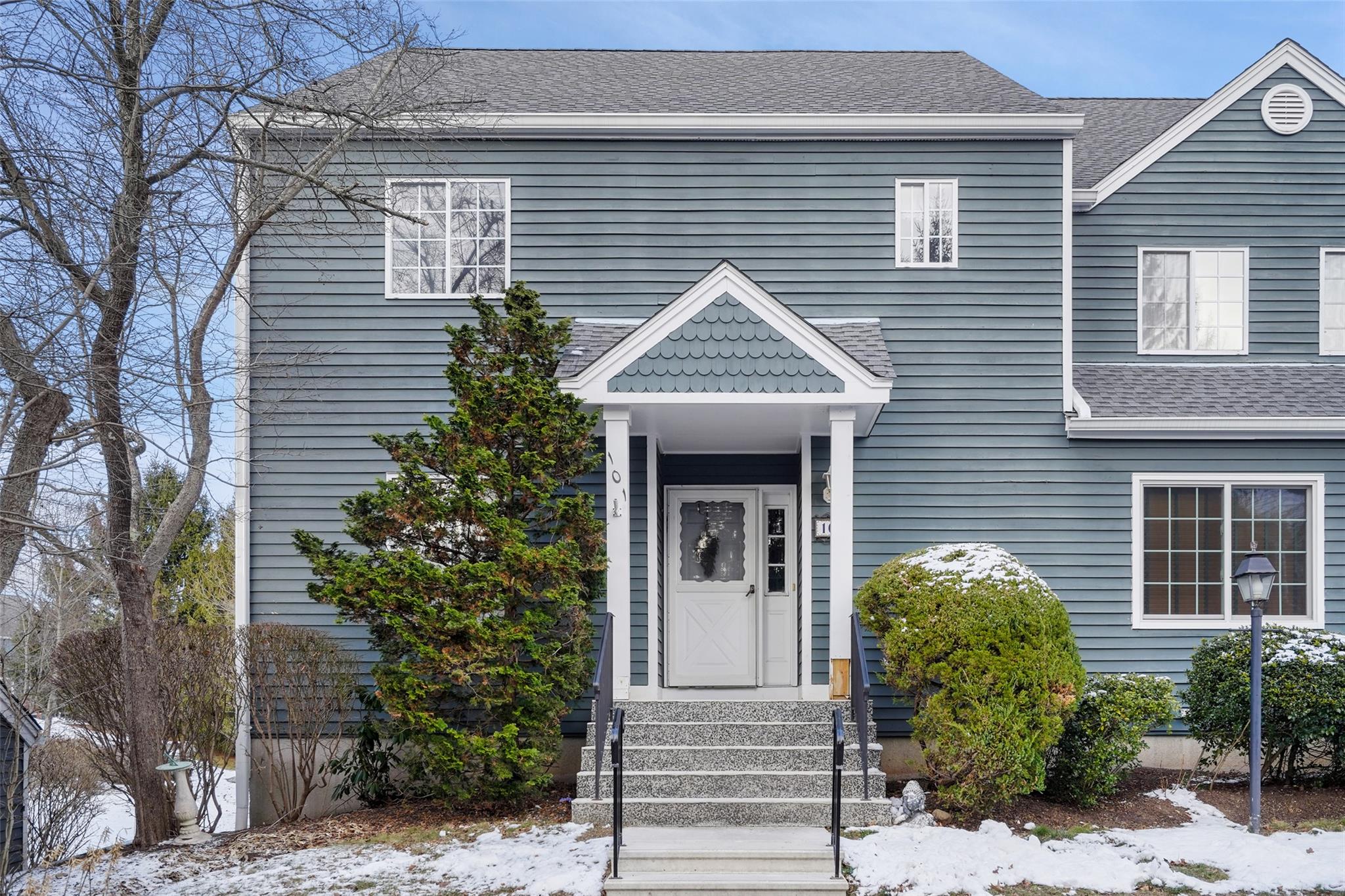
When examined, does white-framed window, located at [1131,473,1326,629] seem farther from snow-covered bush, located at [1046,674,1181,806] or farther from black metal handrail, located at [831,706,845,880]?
black metal handrail, located at [831,706,845,880]

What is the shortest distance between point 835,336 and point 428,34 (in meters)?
4.35

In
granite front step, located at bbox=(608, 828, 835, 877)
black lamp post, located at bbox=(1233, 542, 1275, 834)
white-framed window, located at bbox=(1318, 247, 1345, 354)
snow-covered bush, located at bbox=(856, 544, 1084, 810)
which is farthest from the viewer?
white-framed window, located at bbox=(1318, 247, 1345, 354)

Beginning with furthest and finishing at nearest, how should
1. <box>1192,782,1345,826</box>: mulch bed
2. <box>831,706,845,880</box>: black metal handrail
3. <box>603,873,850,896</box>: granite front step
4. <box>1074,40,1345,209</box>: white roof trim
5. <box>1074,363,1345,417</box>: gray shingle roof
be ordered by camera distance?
<box>1074,40,1345,209</box>: white roof trim, <box>1074,363,1345,417</box>: gray shingle roof, <box>1192,782,1345,826</box>: mulch bed, <box>831,706,845,880</box>: black metal handrail, <box>603,873,850,896</box>: granite front step

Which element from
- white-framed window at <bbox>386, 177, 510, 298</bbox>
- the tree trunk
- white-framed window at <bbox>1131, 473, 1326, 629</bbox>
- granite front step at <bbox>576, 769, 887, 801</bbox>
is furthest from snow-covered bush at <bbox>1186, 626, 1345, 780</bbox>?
the tree trunk

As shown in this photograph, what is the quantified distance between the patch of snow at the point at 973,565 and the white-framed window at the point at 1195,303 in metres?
4.00

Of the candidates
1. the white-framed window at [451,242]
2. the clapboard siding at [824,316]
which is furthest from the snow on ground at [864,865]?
the white-framed window at [451,242]

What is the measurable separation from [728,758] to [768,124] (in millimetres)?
5919

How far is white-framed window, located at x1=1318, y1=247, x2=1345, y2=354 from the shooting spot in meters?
11.0

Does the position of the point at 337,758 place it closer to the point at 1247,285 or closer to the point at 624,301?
the point at 624,301

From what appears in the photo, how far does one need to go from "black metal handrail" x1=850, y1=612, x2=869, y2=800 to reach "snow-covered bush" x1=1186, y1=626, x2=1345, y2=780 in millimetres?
2953

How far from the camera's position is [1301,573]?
10188 millimetres

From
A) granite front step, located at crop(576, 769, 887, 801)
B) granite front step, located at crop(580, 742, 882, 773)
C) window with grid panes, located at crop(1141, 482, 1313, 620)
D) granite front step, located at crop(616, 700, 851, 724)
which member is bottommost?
granite front step, located at crop(576, 769, 887, 801)

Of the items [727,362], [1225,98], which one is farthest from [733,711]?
[1225,98]

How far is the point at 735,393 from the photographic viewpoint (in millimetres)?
8406
